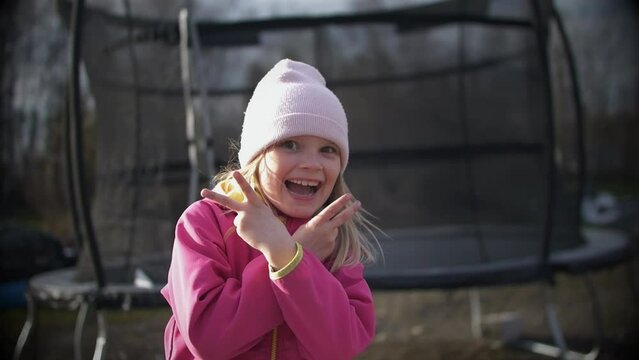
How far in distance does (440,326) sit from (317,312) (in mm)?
2649

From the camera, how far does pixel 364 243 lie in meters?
0.86

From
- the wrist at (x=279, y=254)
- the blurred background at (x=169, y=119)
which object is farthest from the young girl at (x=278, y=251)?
the blurred background at (x=169, y=119)

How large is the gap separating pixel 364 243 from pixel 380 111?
6.45ft

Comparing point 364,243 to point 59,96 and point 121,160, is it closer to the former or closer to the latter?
point 121,160

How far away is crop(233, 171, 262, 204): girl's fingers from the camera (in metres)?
0.60

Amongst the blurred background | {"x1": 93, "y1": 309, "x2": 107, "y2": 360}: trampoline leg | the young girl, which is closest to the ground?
the blurred background

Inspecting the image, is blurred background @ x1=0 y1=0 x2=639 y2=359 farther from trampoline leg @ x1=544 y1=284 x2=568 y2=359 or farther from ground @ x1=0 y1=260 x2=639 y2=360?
trampoline leg @ x1=544 y1=284 x2=568 y2=359

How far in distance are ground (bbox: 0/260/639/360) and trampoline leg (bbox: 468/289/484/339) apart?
0.03 metres

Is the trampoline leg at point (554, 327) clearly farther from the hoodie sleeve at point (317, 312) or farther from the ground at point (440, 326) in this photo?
the hoodie sleeve at point (317, 312)

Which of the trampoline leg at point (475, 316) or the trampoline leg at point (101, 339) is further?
the trampoline leg at point (475, 316)

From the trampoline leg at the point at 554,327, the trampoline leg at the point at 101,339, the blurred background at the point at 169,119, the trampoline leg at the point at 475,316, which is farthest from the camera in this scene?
the trampoline leg at the point at 475,316

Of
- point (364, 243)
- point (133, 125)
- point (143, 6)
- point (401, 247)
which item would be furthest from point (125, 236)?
point (364, 243)

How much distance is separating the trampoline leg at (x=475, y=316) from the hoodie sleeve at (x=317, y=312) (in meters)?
2.46

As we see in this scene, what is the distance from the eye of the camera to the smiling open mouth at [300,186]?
71 centimetres
